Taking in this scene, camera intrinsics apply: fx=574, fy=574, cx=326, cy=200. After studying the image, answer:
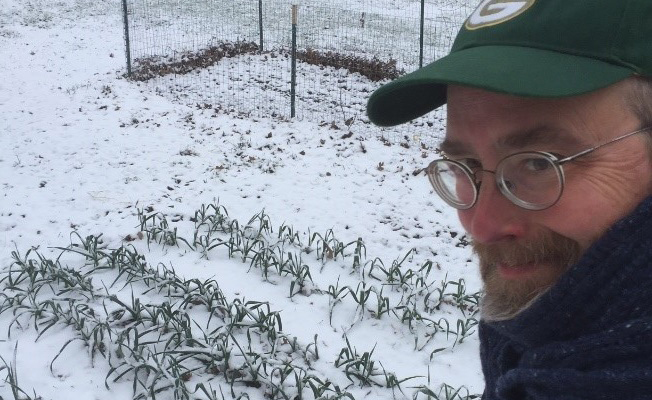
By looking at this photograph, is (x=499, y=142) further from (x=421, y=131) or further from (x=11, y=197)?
(x=421, y=131)

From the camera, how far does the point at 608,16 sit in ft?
2.88

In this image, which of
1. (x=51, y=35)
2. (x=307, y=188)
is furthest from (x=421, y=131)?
(x=51, y=35)

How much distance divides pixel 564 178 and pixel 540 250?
14 cm

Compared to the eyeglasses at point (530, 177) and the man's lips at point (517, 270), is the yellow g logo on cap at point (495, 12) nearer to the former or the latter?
the eyeglasses at point (530, 177)

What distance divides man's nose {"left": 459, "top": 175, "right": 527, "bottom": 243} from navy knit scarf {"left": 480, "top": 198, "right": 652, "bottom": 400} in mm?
124

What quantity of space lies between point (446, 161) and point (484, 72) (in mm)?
279

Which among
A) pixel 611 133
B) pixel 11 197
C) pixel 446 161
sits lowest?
pixel 11 197

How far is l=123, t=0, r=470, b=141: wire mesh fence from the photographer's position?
328 inches

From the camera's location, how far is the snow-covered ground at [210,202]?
3.23m

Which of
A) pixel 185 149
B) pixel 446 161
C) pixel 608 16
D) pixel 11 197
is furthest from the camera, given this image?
pixel 185 149

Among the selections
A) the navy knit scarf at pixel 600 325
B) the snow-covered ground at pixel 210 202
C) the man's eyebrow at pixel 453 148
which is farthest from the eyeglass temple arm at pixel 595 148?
the snow-covered ground at pixel 210 202

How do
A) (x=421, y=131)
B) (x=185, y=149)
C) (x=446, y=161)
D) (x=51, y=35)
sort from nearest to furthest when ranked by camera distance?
(x=446, y=161) → (x=185, y=149) → (x=421, y=131) → (x=51, y=35)

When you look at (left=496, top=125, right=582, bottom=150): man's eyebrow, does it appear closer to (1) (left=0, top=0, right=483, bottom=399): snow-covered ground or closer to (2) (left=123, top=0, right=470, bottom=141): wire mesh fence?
(1) (left=0, top=0, right=483, bottom=399): snow-covered ground

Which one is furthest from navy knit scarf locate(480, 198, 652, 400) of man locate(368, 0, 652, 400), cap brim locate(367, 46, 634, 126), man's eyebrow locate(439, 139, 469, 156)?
man's eyebrow locate(439, 139, 469, 156)
